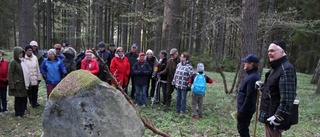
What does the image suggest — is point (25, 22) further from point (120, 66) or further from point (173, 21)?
point (173, 21)

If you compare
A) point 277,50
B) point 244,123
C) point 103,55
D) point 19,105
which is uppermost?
point 277,50

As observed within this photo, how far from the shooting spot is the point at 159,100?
8984 millimetres

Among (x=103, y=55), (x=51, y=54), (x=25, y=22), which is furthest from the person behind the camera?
(x=25, y=22)

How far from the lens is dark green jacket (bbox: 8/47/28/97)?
22.4 feet

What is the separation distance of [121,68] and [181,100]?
217cm

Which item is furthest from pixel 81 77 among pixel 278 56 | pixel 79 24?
pixel 79 24

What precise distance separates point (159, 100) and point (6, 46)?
34141mm

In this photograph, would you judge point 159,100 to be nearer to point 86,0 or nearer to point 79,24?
point 86,0

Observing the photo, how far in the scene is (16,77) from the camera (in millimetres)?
6930

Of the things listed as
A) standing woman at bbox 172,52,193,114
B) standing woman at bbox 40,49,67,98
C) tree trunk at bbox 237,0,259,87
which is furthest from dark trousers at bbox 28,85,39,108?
tree trunk at bbox 237,0,259,87

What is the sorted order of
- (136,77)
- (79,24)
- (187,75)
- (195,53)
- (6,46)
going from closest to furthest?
(187,75), (136,77), (195,53), (79,24), (6,46)

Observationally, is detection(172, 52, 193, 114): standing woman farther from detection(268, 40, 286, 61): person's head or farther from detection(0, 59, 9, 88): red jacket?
detection(0, 59, 9, 88): red jacket

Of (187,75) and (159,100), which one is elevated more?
(187,75)

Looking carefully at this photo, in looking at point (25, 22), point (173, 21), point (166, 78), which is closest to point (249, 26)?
point (166, 78)
